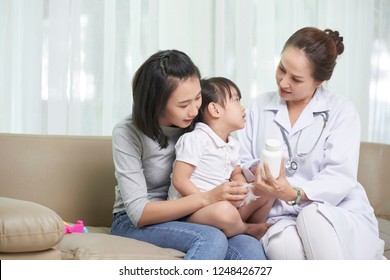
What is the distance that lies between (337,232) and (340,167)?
0.89 feet

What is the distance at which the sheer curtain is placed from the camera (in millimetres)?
2898

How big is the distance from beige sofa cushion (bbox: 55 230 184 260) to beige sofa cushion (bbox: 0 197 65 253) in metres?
0.10

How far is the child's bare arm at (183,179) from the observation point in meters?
1.85

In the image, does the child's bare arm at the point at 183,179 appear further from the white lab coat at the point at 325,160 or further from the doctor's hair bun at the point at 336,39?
the doctor's hair bun at the point at 336,39

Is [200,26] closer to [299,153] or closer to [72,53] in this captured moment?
[72,53]

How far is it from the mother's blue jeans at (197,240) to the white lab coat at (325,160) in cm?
11

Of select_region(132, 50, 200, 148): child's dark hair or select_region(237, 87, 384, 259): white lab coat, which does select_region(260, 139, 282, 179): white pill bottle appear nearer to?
select_region(237, 87, 384, 259): white lab coat

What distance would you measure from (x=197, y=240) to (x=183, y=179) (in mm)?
226

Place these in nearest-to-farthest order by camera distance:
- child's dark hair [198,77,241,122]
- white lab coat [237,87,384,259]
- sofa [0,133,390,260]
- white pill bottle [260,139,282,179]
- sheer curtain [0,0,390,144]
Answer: white pill bottle [260,139,282,179] → white lab coat [237,87,384,259] → child's dark hair [198,77,241,122] → sofa [0,133,390,260] → sheer curtain [0,0,390,144]

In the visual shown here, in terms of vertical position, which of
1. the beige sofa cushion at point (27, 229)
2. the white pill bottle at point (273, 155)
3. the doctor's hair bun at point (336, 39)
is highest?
the doctor's hair bun at point (336, 39)

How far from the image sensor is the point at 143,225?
187 cm

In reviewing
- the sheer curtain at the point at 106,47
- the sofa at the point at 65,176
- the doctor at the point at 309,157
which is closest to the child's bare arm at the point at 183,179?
the doctor at the point at 309,157

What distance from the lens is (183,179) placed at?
186 cm

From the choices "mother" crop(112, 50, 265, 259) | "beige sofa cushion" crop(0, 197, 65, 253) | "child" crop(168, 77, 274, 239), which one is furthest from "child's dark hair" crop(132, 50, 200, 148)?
"beige sofa cushion" crop(0, 197, 65, 253)
